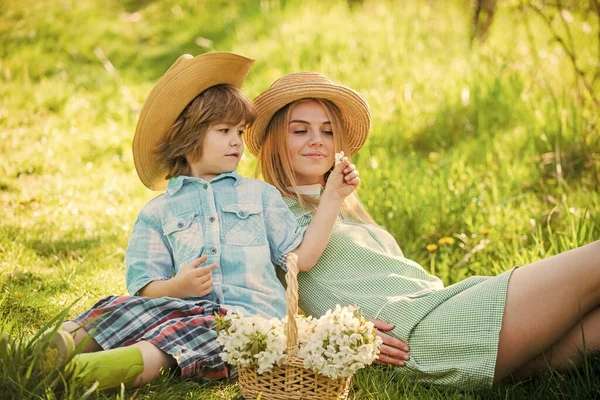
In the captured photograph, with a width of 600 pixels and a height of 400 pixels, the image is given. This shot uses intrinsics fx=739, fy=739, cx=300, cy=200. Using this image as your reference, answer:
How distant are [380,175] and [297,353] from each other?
2571mm

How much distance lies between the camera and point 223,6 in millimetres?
9039

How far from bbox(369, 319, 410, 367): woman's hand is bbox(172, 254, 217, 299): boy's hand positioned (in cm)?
70

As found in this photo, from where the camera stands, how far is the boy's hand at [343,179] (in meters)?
2.99

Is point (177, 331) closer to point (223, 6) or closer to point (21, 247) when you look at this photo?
point (21, 247)

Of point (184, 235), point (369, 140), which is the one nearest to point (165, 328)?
point (184, 235)

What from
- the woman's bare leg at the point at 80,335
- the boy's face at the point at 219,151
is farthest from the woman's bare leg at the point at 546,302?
the woman's bare leg at the point at 80,335

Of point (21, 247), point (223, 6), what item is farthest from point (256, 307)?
point (223, 6)

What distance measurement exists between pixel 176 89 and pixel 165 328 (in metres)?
0.99

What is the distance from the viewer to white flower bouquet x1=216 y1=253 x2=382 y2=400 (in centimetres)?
233

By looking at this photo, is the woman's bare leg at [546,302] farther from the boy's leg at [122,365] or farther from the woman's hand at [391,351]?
the boy's leg at [122,365]

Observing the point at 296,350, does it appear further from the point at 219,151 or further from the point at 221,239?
the point at 219,151

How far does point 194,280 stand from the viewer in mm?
2699

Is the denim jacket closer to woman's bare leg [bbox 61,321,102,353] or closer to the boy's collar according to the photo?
the boy's collar

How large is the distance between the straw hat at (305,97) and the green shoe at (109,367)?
1302 mm
